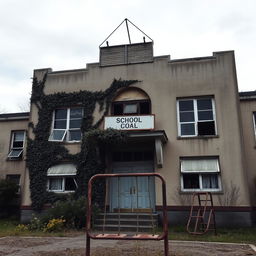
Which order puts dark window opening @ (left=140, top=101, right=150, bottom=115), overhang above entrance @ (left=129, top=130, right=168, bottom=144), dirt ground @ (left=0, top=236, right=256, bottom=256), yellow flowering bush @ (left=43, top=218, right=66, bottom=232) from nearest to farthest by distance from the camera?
dirt ground @ (left=0, top=236, right=256, bottom=256) → yellow flowering bush @ (left=43, top=218, right=66, bottom=232) → overhang above entrance @ (left=129, top=130, right=168, bottom=144) → dark window opening @ (left=140, top=101, right=150, bottom=115)

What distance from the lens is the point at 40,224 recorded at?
13.0m

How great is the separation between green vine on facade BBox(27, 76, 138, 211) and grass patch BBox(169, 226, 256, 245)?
4742 millimetres

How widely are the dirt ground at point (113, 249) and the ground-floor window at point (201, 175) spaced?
17.5 feet

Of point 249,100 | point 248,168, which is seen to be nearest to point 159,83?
point 249,100

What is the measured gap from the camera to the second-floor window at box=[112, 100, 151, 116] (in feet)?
52.5

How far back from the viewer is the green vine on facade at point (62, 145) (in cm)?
1512

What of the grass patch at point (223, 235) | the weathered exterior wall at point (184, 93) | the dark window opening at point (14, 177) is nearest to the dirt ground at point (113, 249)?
the grass patch at point (223, 235)

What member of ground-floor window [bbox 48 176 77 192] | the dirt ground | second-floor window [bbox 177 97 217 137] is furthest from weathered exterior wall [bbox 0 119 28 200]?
second-floor window [bbox 177 97 217 137]

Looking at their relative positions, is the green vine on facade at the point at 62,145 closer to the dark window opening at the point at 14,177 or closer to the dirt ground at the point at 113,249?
the dark window opening at the point at 14,177

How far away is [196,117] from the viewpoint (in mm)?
15273

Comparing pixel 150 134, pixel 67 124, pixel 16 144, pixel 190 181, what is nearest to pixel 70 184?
pixel 67 124

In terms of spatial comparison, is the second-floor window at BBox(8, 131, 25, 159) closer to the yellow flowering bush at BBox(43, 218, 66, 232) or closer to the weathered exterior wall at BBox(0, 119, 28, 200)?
the weathered exterior wall at BBox(0, 119, 28, 200)

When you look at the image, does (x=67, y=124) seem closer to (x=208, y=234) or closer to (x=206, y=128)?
(x=206, y=128)

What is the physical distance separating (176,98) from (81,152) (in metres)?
5.97
